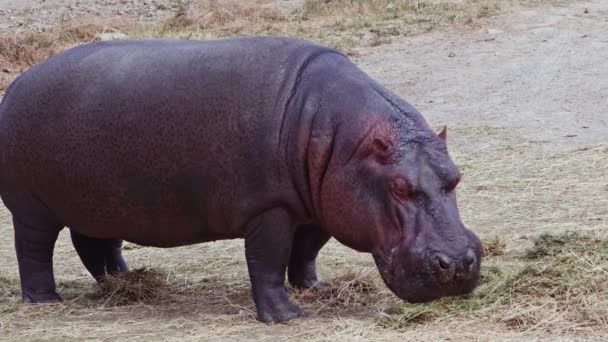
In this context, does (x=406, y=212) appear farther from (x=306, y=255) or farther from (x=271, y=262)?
(x=306, y=255)

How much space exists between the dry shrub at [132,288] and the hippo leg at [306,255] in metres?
0.65

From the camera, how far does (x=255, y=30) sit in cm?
1420

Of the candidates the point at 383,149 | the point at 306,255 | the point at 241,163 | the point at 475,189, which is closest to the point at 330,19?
the point at 475,189

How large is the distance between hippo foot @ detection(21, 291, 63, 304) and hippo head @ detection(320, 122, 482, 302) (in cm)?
154

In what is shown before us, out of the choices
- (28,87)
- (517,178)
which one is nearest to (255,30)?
(517,178)

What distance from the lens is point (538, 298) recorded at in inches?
198

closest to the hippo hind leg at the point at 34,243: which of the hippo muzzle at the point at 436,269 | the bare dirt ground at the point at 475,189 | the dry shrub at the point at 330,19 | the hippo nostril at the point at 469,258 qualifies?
the bare dirt ground at the point at 475,189

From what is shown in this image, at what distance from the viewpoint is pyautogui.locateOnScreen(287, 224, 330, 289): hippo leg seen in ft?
19.1

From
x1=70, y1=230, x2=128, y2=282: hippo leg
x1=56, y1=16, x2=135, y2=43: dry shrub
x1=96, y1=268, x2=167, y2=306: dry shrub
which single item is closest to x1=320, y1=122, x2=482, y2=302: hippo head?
x1=96, y1=268, x2=167, y2=306: dry shrub

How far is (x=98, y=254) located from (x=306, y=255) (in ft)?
3.81

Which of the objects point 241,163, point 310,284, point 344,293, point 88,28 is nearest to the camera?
point 241,163

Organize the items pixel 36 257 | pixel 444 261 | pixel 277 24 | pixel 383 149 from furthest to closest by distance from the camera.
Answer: pixel 277 24 → pixel 36 257 → pixel 383 149 → pixel 444 261

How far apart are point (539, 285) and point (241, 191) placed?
1.29m

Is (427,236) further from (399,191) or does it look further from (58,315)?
(58,315)
